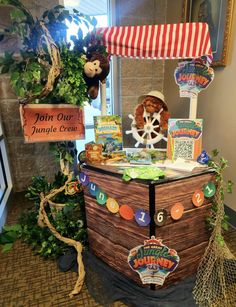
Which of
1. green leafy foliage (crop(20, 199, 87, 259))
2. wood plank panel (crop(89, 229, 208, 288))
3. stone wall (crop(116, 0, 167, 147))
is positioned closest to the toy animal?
green leafy foliage (crop(20, 199, 87, 259))

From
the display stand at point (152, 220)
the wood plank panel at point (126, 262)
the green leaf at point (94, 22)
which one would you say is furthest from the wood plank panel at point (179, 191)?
the green leaf at point (94, 22)

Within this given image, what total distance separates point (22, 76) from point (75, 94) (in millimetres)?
298

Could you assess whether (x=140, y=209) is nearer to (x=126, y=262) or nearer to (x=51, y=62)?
(x=126, y=262)

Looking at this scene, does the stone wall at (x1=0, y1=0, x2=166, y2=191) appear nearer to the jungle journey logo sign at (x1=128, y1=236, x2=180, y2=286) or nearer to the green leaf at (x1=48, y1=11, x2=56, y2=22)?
the green leaf at (x1=48, y1=11, x2=56, y2=22)

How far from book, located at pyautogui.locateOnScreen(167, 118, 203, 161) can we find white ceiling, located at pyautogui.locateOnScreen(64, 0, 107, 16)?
5.43ft

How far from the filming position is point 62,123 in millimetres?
1423

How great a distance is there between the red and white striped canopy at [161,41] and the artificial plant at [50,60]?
117 millimetres

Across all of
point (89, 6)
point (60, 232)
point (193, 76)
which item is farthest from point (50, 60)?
point (89, 6)

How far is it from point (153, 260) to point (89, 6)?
2347mm

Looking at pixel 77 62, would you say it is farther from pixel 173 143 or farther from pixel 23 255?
pixel 23 255

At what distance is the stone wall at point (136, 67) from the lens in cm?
234

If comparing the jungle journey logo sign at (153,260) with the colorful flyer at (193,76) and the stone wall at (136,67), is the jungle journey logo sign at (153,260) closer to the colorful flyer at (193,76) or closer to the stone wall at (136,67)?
the colorful flyer at (193,76)

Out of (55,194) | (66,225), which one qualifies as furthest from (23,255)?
(55,194)

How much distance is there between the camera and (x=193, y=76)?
1.34 meters
